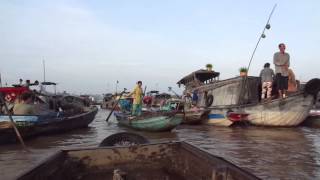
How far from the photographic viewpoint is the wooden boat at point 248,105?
50.0 ft

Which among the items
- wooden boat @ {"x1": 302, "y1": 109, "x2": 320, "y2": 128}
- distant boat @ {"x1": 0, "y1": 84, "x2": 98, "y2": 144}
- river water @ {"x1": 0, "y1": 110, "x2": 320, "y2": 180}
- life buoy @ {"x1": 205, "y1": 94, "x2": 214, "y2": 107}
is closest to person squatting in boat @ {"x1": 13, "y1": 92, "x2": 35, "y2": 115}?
distant boat @ {"x1": 0, "y1": 84, "x2": 98, "y2": 144}

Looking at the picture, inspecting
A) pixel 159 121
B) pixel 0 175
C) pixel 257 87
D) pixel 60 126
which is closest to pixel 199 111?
pixel 257 87

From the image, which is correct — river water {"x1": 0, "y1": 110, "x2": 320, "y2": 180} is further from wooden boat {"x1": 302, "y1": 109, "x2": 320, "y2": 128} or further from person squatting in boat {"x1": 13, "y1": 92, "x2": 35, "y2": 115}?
wooden boat {"x1": 302, "y1": 109, "x2": 320, "y2": 128}

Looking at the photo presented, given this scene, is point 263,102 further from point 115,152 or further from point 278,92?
point 115,152

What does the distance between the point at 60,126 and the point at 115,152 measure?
30.7 ft

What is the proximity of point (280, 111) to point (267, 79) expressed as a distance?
1.60m

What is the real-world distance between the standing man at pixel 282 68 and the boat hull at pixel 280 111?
18.9 inches

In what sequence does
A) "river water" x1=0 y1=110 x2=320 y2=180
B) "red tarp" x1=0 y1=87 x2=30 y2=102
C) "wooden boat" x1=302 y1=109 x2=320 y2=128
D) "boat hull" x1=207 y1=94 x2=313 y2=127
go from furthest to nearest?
"wooden boat" x1=302 y1=109 x2=320 y2=128
"boat hull" x1=207 y1=94 x2=313 y2=127
"red tarp" x1=0 y1=87 x2=30 y2=102
"river water" x1=0 y1=110 x2=320 y2=180

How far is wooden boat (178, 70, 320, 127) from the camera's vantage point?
15.2 metres

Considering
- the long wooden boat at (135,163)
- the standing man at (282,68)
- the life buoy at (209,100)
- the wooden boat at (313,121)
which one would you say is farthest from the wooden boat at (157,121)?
the long wooden boat at (135,163)

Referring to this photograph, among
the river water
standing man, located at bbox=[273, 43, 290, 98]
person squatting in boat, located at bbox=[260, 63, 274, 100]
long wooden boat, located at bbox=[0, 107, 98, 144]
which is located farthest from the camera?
person squatting in boat, located at bbox=[260, 63, 274, 100]

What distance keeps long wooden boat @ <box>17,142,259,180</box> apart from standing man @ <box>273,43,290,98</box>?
36.2 feet

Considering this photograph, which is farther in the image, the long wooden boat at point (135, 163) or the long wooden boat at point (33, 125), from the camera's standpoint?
the long wooden boat at point (33, 125)

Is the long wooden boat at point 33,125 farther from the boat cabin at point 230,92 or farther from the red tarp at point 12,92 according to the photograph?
the boat cabin at point 230,92
